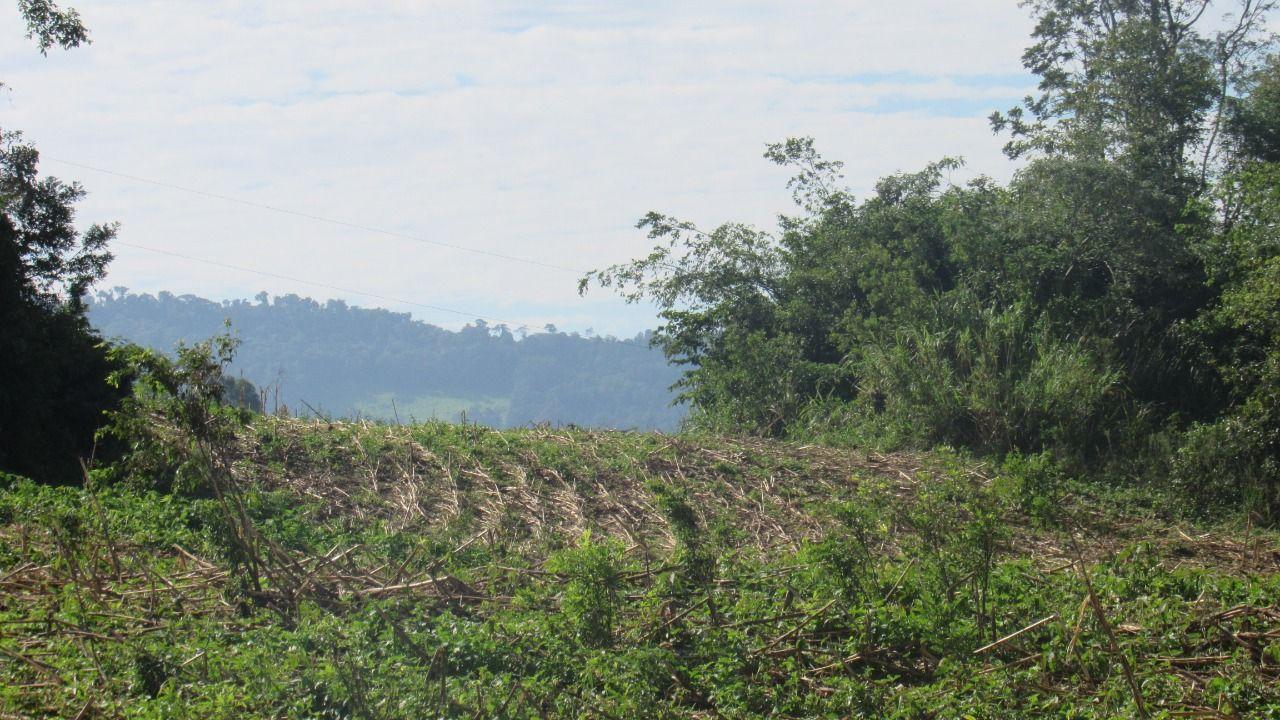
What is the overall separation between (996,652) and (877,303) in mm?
10280

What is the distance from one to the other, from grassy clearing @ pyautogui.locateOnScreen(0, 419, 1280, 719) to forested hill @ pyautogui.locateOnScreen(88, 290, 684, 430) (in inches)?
3629

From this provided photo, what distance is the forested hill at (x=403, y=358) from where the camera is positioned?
104062mm

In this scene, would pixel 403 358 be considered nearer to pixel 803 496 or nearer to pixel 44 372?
pixel 44 372

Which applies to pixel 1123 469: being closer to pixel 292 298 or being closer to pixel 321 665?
pixel 321 665

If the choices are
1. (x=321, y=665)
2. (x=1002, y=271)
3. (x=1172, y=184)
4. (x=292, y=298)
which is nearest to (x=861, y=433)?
(x=1002, y=271)

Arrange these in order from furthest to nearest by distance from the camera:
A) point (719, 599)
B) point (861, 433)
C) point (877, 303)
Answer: point (877, 303), point (861, 433), point (719, 599)

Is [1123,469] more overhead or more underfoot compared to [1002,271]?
more underfoot

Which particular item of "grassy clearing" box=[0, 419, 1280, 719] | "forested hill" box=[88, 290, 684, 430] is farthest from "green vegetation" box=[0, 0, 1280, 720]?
"forested hill" box=[88, 290, 684, 430]

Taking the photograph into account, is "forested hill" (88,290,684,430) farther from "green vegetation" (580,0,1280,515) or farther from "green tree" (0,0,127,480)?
"green tree" (0,0,127,480)

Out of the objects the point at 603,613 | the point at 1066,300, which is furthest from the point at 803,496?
the point at 1066,300

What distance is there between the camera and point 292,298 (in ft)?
397

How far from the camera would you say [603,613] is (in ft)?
17.1

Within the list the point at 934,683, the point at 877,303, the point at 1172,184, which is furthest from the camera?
the point at 877,303

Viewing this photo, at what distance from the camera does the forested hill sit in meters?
104
